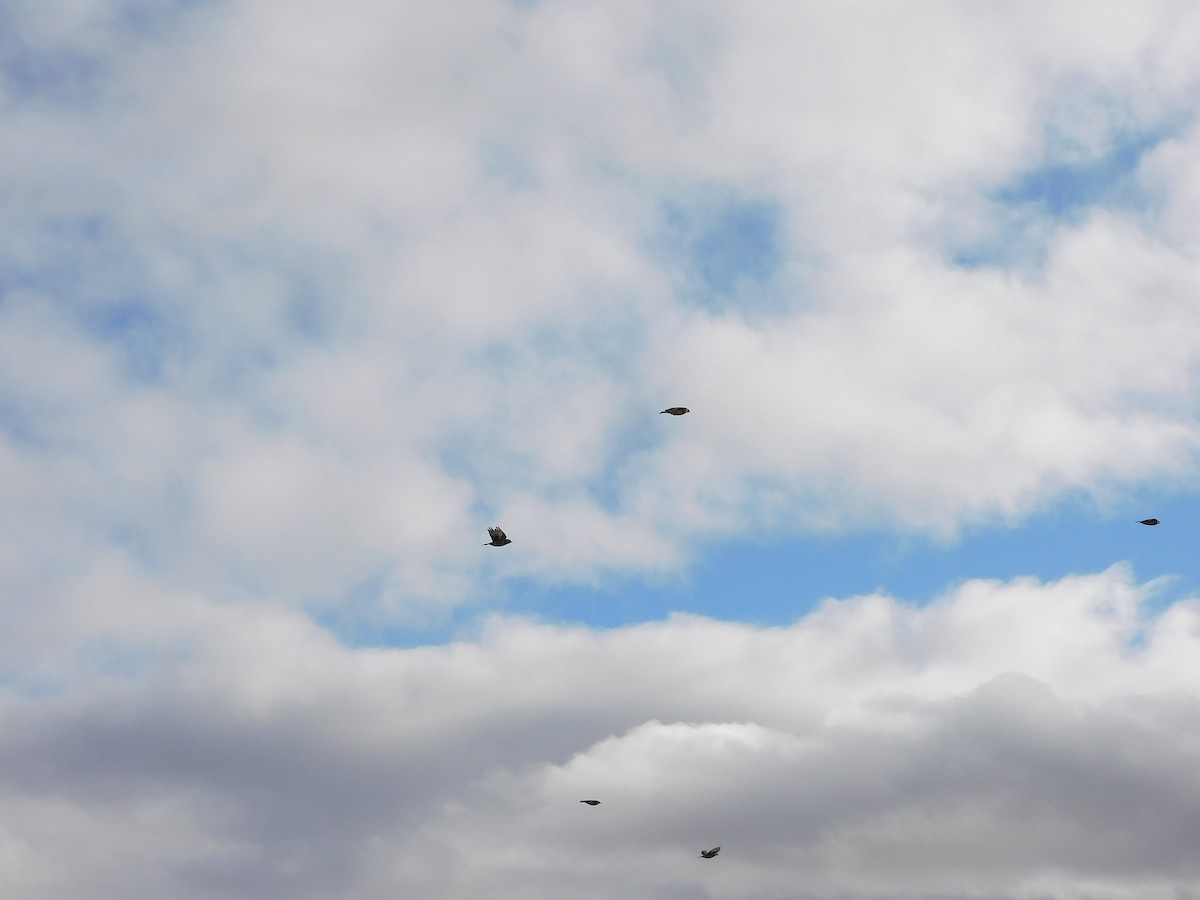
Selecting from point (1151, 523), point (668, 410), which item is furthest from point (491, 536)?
point (1151, 523)

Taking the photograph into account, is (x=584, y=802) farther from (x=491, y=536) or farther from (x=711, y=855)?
(x=491, y=536)

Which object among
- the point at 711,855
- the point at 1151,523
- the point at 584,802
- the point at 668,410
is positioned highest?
the point at 668,410

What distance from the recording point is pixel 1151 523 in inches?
3976

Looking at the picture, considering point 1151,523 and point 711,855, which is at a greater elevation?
point 1151,523

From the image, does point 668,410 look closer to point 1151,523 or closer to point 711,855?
point 1151,523

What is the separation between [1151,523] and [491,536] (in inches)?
3469

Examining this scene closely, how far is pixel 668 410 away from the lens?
301 ft

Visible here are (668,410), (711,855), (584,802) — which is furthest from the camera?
(711,855)

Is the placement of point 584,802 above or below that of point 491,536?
below

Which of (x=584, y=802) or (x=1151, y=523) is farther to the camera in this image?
(x=584, y=802)

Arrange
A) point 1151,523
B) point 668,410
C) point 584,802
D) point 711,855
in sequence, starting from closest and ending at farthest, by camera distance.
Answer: point 668,410 < point 1151,523 < point 584,802 < point 711,855

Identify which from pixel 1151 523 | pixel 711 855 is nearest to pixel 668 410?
pixel 1151 523

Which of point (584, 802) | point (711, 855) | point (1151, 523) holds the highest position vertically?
point (1151, 523)

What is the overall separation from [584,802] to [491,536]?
44.1 metres
